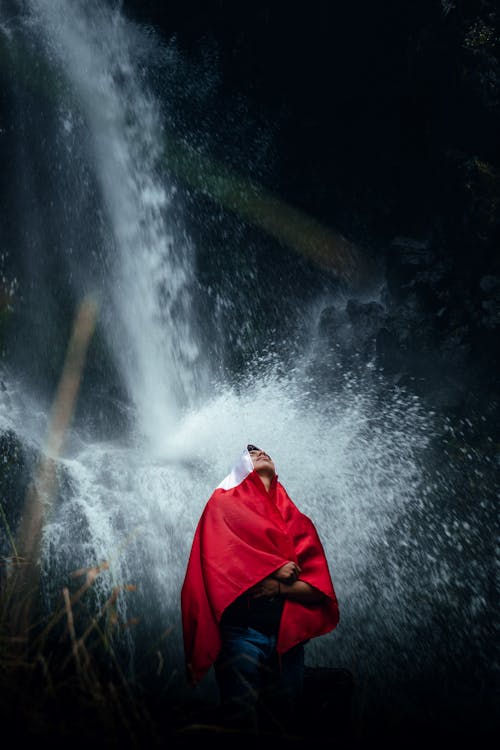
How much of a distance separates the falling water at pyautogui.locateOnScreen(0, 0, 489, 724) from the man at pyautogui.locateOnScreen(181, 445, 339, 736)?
1023mm

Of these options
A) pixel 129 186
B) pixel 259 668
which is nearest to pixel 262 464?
pixel 259 668

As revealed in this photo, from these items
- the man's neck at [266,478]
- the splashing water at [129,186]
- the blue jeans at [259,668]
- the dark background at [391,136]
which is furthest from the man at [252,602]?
the splashing water at [129,186]

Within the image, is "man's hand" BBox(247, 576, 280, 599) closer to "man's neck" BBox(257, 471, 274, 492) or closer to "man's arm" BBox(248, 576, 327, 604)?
"man's arm" BBox(248, 576, 327, 604)

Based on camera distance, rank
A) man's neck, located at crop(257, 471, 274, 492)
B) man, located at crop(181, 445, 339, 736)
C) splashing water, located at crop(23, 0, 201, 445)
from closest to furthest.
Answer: man, located at crop(181, 445, 339, 736) < man's neck, located at crop(257, 471, 274, 492) < splashing water, located at crop(23, 0, 201, 445)

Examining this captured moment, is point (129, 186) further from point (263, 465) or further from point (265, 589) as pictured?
point (265, 589)

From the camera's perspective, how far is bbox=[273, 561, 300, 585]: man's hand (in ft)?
8.75

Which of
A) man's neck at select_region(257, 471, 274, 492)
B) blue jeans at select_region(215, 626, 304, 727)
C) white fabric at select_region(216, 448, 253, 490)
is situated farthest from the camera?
man's neck at select_region(257, 471, 274, 492)

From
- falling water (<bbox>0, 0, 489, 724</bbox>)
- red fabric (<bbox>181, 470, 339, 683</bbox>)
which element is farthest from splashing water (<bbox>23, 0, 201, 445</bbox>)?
red fabric (<bbox>181, 470, 339, 683</bbox>)

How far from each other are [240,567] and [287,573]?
280 millimetres

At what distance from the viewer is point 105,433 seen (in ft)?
35.0

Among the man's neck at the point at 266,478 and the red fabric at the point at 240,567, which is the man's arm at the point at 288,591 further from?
the man's neck at the point at 266,478

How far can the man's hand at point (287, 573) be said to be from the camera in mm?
2668

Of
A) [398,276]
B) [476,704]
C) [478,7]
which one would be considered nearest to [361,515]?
[476,704]

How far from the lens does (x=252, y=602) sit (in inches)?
107
